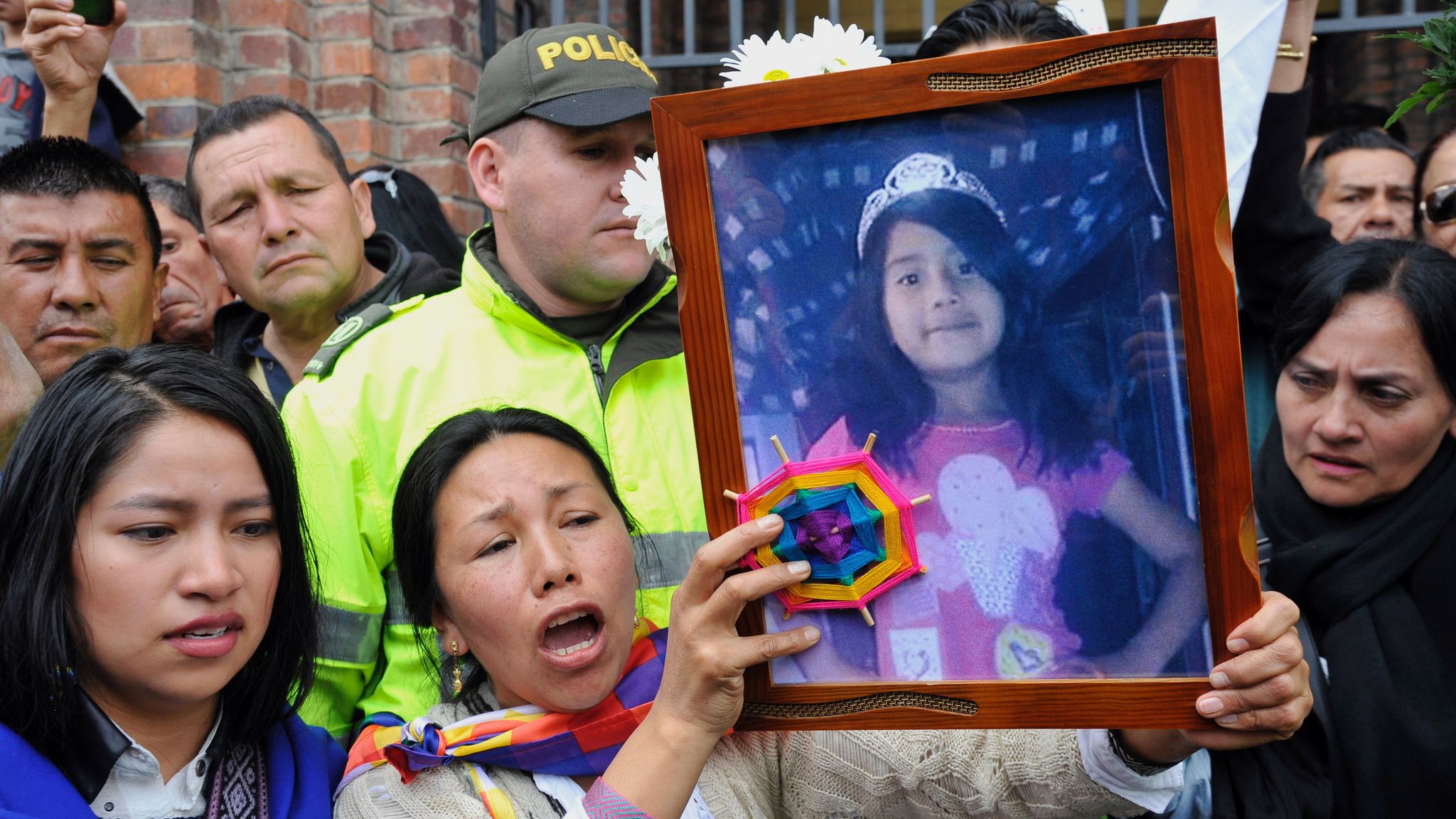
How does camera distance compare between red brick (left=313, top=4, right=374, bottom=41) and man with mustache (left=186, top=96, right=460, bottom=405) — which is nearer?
man with mustache (left=186, top=96, right=460, bottom=405)

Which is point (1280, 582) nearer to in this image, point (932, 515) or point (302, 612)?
point (932, 515)

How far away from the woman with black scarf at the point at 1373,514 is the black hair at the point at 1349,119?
5.81ft

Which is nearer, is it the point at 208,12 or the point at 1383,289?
the point at 1383,289

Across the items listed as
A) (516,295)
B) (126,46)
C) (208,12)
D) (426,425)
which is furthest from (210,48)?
(426,425)

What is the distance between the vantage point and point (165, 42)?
12.2ft

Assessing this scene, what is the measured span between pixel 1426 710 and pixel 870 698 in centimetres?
123

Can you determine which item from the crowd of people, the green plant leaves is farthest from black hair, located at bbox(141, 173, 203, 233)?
the green plant leaves

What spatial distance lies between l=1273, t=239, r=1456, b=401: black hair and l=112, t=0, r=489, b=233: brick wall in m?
2.63

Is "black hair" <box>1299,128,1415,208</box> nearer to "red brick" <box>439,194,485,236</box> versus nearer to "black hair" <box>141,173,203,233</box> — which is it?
"red brick" <box>439,194,485,236</box>

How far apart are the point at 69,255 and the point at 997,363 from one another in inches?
77.6

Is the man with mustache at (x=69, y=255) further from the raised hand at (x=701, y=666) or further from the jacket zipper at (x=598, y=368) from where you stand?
the raised hand at (x=701, y=666)

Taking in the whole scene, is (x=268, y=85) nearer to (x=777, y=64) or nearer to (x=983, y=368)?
(x=777, y=64)

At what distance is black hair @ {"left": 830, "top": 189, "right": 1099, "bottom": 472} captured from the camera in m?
1.45

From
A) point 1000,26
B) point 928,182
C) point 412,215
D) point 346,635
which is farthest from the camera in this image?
point 412,215
